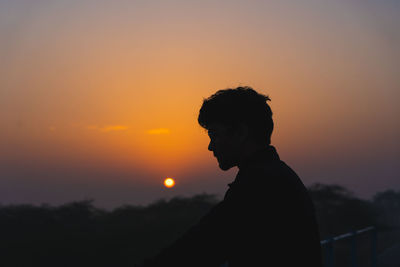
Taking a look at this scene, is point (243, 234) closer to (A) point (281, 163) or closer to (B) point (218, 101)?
(A) point (281, 163)

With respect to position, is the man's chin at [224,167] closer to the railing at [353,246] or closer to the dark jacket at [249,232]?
the dark jacket at [249,232]

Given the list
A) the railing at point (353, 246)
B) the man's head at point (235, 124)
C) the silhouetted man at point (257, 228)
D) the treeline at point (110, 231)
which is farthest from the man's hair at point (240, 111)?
→ the treeline at point (110, 231)

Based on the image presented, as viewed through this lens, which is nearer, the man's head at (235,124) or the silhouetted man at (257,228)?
the silhouetted man at (257,228)

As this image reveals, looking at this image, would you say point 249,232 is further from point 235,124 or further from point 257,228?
point 235,124

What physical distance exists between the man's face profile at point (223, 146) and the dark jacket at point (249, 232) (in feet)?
0.46

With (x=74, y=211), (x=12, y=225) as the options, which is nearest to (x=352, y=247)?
(x=74, y=211)

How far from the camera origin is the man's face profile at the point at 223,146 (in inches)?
76.5

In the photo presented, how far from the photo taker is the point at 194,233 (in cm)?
176

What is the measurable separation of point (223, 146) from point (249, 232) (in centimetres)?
31

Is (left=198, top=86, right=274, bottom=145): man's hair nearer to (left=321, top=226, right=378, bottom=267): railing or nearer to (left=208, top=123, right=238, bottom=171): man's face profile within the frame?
(left=208, top=123, right=238, bottom=171): man's face profile

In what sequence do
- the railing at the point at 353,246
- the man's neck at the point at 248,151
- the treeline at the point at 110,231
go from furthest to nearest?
the treeline at the point at 110,231, the railing at the point at 353,246, the man's neck at the point at 248,151

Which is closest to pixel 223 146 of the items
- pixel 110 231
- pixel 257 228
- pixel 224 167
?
pixel 224 167

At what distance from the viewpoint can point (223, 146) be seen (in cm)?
195

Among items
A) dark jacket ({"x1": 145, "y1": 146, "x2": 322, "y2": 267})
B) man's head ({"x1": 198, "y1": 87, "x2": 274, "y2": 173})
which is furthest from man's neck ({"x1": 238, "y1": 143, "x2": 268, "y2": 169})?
dark jacket ({"x1": 145, "y1": 146, "x2": 322, "y2": 267})
